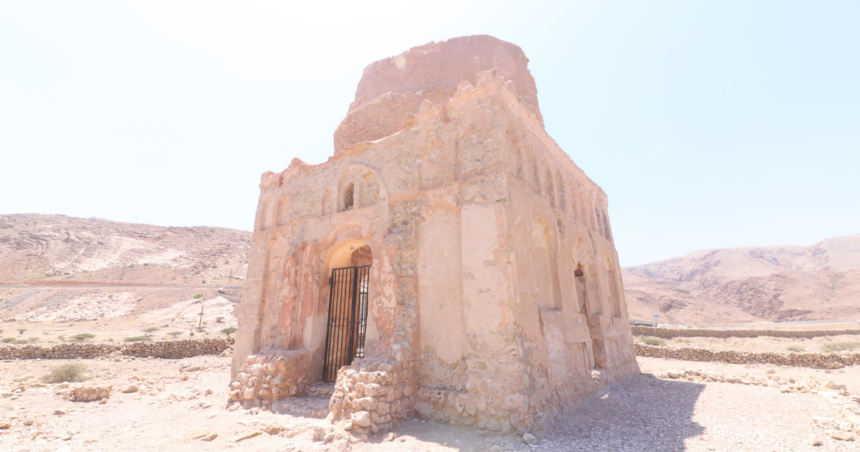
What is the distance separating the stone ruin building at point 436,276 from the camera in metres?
6.28

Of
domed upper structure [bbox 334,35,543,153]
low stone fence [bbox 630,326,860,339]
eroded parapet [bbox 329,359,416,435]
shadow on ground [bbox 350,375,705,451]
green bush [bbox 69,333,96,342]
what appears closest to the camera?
shadow on ground [bbox 350,375,705,451]

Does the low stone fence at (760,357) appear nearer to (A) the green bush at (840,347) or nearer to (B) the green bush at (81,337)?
(A) the green bush at (840,347)

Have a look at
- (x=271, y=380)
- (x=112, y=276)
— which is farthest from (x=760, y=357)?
(x=112, y=276)

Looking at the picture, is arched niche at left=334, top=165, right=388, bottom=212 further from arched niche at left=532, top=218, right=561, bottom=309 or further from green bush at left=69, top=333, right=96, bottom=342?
green bush at left=69, top=333, right=96, bottom=342

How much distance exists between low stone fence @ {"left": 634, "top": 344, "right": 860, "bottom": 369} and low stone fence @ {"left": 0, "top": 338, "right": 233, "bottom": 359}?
77.2 feet

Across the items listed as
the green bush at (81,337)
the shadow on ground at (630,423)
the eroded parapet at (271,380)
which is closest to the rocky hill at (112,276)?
the green bush at (81,337)

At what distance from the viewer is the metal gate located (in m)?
9.08

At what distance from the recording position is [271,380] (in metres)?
7.98

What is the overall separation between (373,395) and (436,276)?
251 centimetres

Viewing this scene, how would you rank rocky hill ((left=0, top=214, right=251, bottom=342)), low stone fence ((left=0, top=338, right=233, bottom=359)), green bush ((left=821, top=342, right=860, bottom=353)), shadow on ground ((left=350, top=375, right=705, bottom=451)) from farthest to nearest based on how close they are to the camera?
rocky hill ((left=0, top=214, right=251, bottom=342)) → green bush ((left=821, top=342, right=860, bottom=353)) → low stone fence ((left=0, top=338, right=233, bottom=359)) → shadow on ground ((left=350, top=375, right=705, bottom=451))

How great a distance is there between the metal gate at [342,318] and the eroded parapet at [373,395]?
2.42 m

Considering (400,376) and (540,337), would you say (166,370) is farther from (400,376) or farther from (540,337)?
(540,337)

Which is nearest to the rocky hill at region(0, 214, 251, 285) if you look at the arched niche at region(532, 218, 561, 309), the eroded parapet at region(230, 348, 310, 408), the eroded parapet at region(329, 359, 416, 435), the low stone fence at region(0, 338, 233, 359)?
the low stone fence at region(0, 338, 233, 359)

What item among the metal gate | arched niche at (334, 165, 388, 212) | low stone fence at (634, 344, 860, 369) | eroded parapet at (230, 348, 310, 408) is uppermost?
arched niche at (334, 165, 388, 212)
